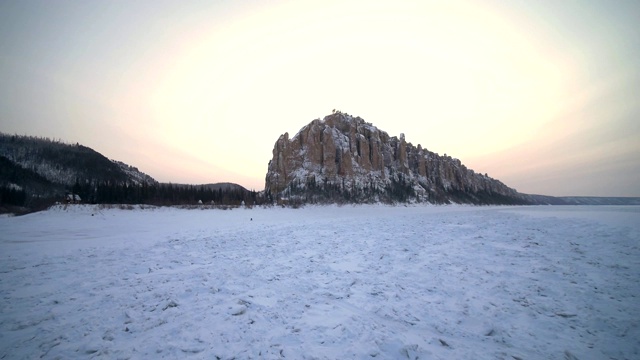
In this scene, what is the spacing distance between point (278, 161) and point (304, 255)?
92261mm

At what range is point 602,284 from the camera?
701cm

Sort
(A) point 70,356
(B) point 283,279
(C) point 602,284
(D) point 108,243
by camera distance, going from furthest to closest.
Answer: (D) point 108,243
(B) point 283,279
(C) point 602,284
(A) point 70,356

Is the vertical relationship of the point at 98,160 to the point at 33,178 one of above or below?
above

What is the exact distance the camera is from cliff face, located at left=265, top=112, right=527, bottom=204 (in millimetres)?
94562

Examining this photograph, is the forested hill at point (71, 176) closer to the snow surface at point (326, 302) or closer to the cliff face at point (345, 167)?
the cliff face at point (345, 167)

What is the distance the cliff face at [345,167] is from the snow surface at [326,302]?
72236mm

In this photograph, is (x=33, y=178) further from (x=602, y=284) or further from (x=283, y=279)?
(x=602, y=284)

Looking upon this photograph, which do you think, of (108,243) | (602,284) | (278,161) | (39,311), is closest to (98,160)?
(278,161)

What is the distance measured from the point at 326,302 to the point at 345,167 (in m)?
95.7

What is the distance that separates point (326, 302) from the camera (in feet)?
20.0

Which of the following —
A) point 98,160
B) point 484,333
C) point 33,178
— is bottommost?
point 484,333

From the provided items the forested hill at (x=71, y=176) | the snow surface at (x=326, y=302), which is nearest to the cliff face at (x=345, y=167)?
the forested hill at (x=71, y=176)

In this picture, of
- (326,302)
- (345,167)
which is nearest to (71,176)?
(345,167)

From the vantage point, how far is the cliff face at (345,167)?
94562 mm
